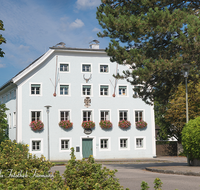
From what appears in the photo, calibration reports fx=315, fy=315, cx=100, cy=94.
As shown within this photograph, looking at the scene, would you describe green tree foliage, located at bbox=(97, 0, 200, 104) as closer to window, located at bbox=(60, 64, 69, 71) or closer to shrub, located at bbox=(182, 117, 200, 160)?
shrub, located at bbox=(182, 117, 200, 160)

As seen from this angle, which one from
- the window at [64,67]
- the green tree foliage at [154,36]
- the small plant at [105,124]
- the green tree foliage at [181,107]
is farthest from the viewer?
the small plant at [105,124]

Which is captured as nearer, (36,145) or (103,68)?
(36,145)

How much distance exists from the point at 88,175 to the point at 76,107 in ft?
88.9

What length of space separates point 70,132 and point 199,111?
1327cm

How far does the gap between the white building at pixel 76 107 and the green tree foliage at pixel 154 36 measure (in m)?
15.7

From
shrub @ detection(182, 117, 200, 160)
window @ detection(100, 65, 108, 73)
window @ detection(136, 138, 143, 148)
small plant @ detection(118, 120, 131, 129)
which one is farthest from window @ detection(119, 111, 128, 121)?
shrub @ detection(182, 117, 200, 160)

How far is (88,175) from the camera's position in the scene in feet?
19.1

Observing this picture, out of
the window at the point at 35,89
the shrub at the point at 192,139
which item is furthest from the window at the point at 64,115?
the shrub at the point at 192,139

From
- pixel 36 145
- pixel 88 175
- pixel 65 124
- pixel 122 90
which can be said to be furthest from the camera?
pixel 122 90

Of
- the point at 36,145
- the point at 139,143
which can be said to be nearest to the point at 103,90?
the point at 139,143

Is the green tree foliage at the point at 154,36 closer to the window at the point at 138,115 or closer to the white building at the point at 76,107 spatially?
the white building at the point at 76,107

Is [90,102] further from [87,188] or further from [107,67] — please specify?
[87,188]

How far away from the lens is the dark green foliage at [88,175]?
200 inches

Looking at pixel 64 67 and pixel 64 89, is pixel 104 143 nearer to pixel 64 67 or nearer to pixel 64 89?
pixel 64 89
